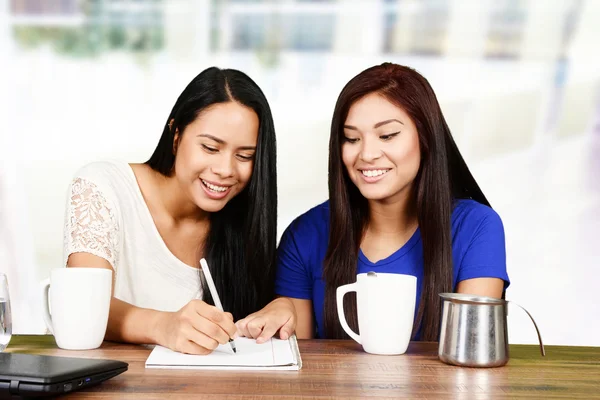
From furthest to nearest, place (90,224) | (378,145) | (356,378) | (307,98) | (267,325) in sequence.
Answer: (307,98)
(378,145)
(90,224)
(267,325)
(356,378)

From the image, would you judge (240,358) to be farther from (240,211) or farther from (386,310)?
(240,211)

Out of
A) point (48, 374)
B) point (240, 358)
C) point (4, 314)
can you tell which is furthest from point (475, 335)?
point (4, 314)

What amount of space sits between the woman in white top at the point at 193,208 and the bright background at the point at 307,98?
2.13 meters

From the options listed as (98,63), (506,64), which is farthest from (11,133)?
(506,64)

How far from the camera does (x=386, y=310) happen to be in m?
1.54

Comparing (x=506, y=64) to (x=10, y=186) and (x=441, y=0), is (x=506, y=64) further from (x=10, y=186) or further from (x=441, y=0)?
(x=10, y=186)

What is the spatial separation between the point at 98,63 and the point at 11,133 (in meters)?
0.58

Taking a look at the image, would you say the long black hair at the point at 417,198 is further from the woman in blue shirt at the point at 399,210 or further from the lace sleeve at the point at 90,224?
the lace sleeve at the point at 90,224

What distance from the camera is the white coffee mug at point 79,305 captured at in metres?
1.48

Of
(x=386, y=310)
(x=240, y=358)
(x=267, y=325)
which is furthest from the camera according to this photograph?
(x=267, y=325)

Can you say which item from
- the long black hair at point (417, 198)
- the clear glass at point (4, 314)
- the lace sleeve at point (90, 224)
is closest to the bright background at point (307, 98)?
the long black hair at point (417, 198)

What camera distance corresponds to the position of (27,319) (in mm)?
4293

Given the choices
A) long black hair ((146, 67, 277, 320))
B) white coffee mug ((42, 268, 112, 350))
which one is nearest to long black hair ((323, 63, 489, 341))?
long black hair ((146, 67, 277, 320))

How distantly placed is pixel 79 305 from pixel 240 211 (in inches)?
28.5
